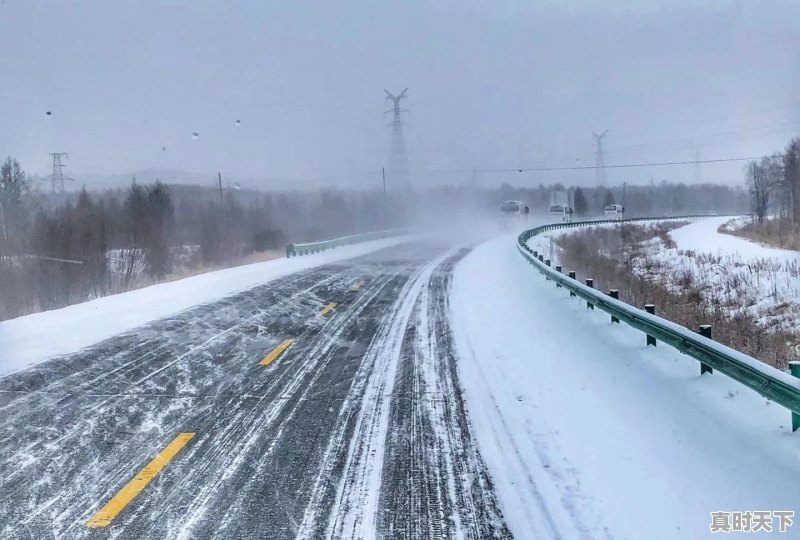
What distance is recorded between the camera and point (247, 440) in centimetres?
641

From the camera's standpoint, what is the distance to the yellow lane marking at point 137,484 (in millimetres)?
4672

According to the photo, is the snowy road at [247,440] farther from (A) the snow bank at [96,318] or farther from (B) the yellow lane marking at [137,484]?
(A) the snow bank at [96,318]

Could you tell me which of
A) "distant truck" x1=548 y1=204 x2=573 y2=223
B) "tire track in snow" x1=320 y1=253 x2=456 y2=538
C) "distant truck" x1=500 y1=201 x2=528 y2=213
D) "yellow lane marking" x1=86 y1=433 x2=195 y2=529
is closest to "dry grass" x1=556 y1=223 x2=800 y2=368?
"tire track in snow" x1=320 y1=253 x2=456 y2=538

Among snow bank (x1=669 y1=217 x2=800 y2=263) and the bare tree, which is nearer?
snow bank (x1=669 y1=217 x2=800 y2=263)

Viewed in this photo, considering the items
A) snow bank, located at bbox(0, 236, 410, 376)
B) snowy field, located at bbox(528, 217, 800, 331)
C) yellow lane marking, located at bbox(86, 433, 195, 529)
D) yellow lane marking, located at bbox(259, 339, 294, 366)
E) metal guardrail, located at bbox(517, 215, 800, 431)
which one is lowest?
snowy field, located at bbox(528, 217, 800, 331)

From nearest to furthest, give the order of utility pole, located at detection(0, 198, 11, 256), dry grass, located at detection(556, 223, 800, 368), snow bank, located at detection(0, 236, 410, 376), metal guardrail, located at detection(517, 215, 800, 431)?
metal guardrail, located at detection(517, 215, 800, 431)
snow bank, located at detection(0, 236, 410, 376)
dry grass, located at detection(556, 223, 800, 368)
utility pole, located at detection(0, 198, 11, 256)

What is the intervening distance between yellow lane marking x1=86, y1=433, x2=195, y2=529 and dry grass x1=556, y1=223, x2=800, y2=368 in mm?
8790

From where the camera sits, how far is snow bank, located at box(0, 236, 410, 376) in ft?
34.1

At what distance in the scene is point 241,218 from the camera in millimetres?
81500

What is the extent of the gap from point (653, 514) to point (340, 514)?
2368mm

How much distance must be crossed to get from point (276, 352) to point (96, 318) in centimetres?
509

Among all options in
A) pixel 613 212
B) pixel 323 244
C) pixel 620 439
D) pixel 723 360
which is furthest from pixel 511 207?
pixel 620 439

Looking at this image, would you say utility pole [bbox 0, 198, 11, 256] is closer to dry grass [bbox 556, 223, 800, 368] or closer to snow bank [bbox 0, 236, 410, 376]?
snow bank [bbox 0, 236, 410, 376]

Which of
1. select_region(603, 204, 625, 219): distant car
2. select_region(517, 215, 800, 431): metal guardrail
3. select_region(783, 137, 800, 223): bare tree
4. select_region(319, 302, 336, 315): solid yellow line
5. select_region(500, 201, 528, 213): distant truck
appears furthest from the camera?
select_region(603, 204, 625, 219): distant car
